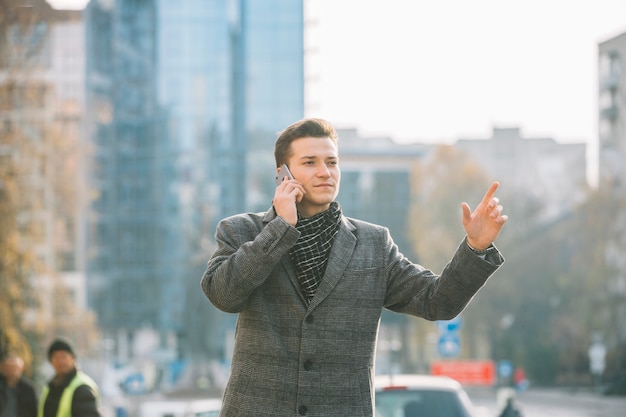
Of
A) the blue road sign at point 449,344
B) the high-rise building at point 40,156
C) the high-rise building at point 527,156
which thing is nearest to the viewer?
the blue road sign at point 449,344

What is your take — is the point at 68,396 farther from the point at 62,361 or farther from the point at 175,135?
the point at 175,135

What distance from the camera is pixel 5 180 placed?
30609 mm

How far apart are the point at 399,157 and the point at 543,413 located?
50371 mm

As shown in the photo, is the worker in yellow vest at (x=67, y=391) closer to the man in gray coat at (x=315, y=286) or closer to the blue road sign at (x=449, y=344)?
the man in gray coat at (x=315, y=286)

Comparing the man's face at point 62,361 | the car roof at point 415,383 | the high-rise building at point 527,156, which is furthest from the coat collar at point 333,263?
the high-rise building at point 527,156

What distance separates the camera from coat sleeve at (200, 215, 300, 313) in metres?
2.98

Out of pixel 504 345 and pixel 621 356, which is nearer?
pixel 621 356

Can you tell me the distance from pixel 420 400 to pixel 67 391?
7.82 ft

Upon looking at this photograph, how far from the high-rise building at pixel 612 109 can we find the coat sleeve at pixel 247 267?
60.3m

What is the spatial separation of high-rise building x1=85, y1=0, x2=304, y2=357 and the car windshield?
237ft

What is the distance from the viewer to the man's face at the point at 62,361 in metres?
8.48

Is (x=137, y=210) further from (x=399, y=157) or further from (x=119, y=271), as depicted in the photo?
(x=399, y=157)

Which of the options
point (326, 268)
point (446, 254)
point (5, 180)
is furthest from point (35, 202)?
point (326, 268)

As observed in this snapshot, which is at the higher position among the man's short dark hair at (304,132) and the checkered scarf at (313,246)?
the man's short dark hair at (304,132)
